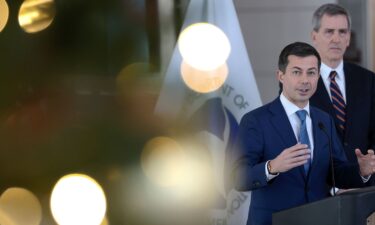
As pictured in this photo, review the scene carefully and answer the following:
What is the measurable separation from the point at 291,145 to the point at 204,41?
1.55 meters

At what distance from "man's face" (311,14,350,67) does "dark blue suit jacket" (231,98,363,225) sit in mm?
763

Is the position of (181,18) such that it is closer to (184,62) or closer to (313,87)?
(184,62)

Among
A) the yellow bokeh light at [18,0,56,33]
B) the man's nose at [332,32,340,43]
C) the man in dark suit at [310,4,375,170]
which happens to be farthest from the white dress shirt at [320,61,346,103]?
the yellow bokeh light at [18,0,56,33]

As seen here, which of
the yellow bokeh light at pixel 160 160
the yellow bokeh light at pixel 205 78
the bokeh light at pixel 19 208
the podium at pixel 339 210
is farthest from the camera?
the yellow bokeh light at pixel 160 160

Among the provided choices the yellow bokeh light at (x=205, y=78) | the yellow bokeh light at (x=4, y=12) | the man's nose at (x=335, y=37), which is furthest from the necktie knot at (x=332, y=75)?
the yellow bokeh light at (x=4, y=12)

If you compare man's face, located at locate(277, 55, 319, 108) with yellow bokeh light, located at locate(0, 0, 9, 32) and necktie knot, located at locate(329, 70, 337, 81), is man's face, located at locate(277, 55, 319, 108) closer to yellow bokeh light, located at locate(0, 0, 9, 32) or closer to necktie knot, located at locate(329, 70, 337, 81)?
necktie knot, located at locate(329, 70, 337, 81)

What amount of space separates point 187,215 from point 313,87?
194 cm

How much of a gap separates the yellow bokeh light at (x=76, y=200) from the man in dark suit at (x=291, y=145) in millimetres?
1623

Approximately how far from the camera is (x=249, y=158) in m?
2.25

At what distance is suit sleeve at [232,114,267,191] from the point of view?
216 centimetres

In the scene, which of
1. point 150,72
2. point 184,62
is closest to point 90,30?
point 184,62

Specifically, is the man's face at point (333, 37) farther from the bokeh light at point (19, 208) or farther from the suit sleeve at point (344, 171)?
the bokeh light at point (19, 208)

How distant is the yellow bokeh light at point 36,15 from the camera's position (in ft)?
10.9

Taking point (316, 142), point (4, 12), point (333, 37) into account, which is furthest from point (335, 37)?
point (4, 12)
